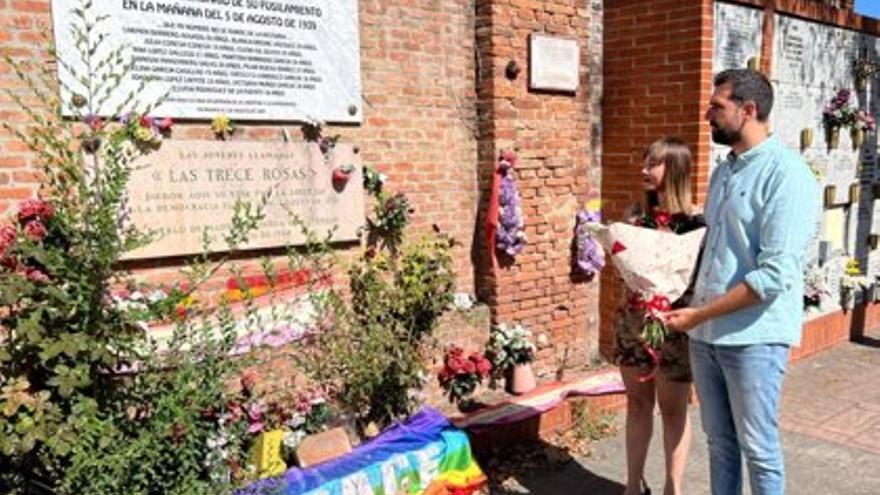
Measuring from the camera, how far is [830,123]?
6.80 meters

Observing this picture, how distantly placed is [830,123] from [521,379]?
4000 millimetres

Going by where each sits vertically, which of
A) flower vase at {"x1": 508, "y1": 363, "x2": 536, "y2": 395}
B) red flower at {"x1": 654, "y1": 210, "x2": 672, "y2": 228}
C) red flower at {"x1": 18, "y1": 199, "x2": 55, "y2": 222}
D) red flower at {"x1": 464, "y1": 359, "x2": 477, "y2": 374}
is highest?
red flower at {"x1": 18, "y1": 199, "x2": 55, "y2": 222}

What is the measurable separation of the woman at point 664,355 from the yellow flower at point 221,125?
226cm

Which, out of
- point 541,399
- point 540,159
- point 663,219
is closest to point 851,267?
point 540,159

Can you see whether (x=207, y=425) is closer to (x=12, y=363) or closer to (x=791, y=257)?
(x=12, y=363)

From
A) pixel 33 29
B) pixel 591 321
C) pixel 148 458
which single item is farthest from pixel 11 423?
pixel 591 321

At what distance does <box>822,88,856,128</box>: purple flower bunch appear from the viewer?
22.2 feet

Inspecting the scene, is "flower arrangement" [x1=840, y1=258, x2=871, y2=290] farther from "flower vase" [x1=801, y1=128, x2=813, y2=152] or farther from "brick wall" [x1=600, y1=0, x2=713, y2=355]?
"brick wall" [x1=600, y1=0, x2=713, y2=355]

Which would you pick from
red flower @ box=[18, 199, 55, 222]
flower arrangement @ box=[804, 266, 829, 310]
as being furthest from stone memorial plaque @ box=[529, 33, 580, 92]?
red flower @ box=[18, 199, 55, 222]

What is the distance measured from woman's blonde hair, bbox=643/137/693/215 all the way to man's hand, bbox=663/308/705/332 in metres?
0.71

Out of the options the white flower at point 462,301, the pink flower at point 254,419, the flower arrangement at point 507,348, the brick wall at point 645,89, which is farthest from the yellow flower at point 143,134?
the brick wall at point 645,89

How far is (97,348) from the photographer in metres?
2.82

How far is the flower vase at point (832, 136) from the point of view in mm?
6812

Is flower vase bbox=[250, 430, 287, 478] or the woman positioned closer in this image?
the woman
